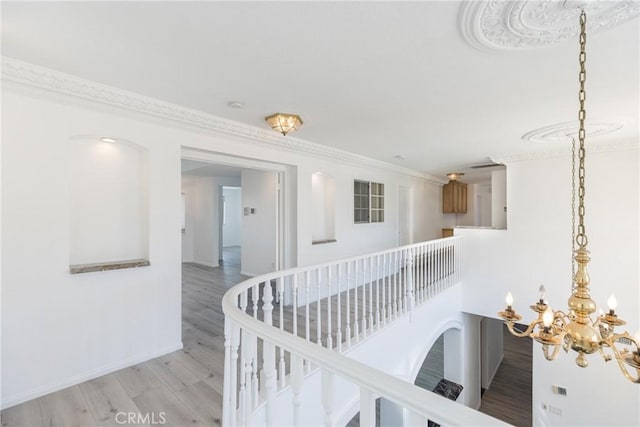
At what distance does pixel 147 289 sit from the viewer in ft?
8.96

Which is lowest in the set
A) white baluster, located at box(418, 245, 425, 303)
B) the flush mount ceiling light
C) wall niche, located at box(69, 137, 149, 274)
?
white baluster, located at box(418, 245, 425, 303)

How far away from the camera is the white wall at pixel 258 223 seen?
5.55m

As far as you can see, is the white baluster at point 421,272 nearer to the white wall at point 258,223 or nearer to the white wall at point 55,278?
the white wall at point 258,223

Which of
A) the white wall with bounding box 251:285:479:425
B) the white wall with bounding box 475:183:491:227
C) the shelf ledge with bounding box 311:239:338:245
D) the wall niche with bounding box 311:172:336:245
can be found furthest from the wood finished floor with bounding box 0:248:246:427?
the white wall with bounding box 475:183:491:227

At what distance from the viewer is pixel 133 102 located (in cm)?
249

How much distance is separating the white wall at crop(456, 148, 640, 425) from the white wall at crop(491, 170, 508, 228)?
0.75m

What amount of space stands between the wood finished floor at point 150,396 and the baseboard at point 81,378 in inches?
1.6

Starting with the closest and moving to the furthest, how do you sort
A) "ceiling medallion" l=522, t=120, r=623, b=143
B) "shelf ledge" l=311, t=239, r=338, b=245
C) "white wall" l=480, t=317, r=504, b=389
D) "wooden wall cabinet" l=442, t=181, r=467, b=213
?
"ceiling medallion" l=522, t=120, r=623, b=143 → "shelf ledge" l=311, t=239, r=338, b=245 → "white wall" l=480, t=317, r=504, b=389 → "wooden wall cabinet" l=442, t=181, r=467, b=213

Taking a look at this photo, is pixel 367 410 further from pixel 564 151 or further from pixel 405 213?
pixel 405 213

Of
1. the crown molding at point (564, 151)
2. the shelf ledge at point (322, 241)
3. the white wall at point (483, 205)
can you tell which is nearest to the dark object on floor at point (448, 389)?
the shelf ledge at point (322, 241)

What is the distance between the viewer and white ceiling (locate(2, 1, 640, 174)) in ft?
4.93

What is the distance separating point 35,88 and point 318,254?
358cm

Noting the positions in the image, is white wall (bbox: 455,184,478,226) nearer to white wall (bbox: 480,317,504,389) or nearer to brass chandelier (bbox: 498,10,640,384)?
white wall (bbox: 480,317,504,389)

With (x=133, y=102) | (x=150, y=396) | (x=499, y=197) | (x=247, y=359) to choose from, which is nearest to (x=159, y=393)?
(x=150, y=396)
